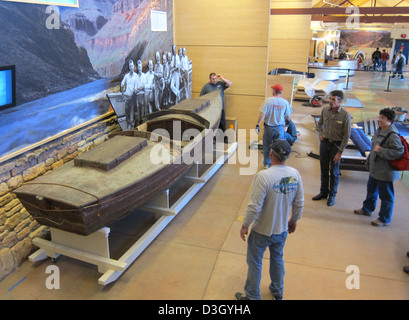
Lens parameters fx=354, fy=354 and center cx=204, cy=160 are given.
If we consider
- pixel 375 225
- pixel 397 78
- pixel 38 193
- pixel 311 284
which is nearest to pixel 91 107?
pixel 38 193

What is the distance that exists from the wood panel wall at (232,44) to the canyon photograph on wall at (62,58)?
219 centimetres

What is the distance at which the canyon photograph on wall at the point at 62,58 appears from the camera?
13.4 ft

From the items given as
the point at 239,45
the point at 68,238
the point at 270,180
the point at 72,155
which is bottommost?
the point at 68,238

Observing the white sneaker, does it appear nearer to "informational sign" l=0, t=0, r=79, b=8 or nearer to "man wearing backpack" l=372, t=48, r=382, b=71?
"informational sign" l=0, t=0, r=79, b=8

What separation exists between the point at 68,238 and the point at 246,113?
5.74 meters

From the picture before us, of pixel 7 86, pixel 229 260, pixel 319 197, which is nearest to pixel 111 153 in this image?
pixel 7 86

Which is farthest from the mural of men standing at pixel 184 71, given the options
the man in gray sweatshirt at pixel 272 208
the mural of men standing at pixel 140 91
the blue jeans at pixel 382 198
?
the man in gray sweatshirt at pixel 272 208

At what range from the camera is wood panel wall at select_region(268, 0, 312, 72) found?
15.3m

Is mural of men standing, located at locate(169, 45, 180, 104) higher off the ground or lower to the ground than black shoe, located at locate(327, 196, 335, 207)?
higher

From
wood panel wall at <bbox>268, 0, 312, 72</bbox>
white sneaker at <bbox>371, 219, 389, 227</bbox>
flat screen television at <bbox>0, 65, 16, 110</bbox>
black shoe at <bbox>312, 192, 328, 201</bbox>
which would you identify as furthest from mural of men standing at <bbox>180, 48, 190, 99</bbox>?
wood panel wall at <bbox>268, 0, 312, 72</bbox>

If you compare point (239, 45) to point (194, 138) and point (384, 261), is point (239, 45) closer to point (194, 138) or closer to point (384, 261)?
point (194, 138)

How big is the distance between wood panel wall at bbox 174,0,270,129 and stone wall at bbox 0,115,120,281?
4.74 m

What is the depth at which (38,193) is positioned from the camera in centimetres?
366

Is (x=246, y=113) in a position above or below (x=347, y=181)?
above
